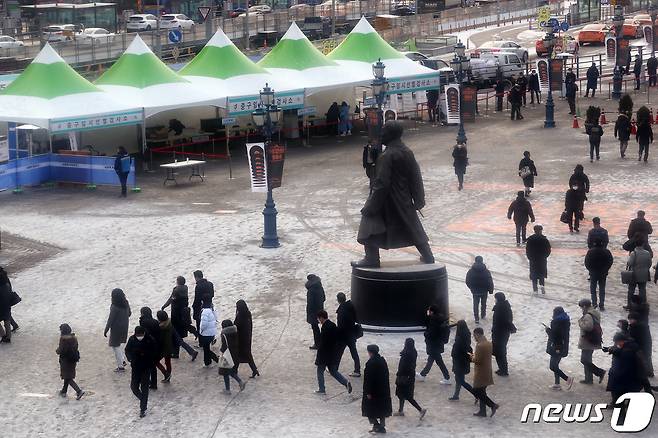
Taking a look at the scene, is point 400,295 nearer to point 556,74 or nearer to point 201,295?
point 201,295

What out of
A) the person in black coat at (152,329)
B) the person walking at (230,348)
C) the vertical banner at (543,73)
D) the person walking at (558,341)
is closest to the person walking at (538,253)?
the person walking at (558,341)

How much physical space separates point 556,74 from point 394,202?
82.9ft

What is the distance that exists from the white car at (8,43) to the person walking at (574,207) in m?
35.4

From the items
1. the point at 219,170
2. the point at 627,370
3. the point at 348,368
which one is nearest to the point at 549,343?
the point at 627,370

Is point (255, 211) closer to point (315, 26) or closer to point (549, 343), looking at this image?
point (549, 343)

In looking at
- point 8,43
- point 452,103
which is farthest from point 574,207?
point 8,43

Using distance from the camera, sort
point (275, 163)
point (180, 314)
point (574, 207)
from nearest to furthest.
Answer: point (180, 314), point (574, 207), point (275, 163)

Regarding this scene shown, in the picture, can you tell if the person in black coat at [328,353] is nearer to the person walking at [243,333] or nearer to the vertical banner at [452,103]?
the person walking at [243,333]

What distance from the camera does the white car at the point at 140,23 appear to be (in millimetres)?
72213

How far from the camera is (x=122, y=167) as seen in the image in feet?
104

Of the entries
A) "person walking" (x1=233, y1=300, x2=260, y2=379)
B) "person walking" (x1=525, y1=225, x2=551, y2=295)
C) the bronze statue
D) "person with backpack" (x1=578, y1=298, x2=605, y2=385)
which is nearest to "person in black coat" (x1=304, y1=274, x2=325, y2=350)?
the bronze statue

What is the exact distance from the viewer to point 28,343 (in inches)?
797

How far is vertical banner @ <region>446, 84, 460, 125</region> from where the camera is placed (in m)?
38.6

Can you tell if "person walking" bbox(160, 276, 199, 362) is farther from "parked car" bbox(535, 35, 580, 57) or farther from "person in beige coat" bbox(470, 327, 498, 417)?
"parked car" bbox(535, 35, 580, 57)
